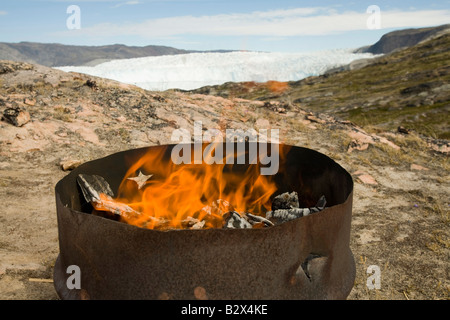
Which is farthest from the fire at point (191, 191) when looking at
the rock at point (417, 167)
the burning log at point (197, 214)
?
the rock at point (417, 167)

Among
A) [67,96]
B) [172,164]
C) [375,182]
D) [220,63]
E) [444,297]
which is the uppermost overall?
[220,63]

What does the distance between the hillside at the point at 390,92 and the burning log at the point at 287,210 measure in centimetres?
657

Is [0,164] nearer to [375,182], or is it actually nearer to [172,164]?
[172,164]

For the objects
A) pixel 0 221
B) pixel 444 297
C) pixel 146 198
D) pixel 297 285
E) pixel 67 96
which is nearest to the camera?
pixel 297 285

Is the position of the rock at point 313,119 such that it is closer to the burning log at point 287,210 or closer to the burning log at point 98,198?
the burning log at point 287,210

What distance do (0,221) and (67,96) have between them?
4667 mm

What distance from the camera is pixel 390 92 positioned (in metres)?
41.2

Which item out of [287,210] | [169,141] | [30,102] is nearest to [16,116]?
[30,102]

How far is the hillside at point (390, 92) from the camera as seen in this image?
93.4 feet

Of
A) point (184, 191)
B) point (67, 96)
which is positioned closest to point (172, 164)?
point (184, 191)

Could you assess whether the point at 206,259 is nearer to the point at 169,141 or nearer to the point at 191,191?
the point at 191,191

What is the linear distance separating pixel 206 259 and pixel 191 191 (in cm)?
182

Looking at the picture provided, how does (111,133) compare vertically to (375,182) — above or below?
above

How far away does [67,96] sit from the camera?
8.67 meters
